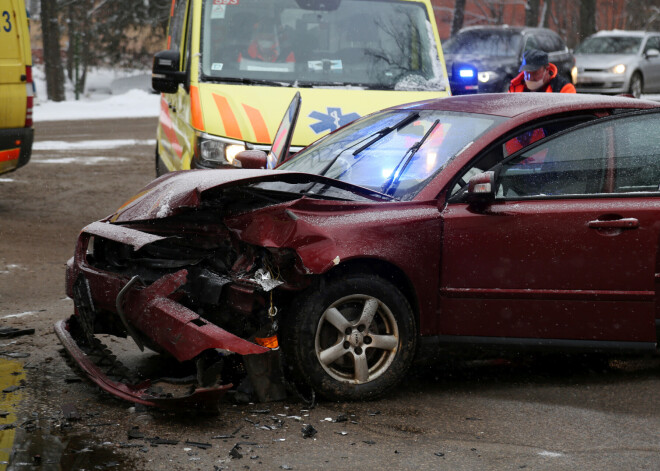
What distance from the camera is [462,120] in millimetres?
5602

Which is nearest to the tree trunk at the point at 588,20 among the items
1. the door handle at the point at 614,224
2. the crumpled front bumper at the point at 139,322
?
the door handle at the point at 614,224

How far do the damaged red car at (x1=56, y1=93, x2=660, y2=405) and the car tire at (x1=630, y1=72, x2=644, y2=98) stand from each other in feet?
75.1

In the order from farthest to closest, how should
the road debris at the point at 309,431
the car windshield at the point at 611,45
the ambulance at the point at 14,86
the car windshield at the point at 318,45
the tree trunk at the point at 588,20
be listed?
1. the tree trunk at the point at 588,20
2. the car windshield at the point at 611,45
3. the ambulance at the point at 14,86
4. the car windshield at the point at 318,45
5. the road debris at the point at 309,431

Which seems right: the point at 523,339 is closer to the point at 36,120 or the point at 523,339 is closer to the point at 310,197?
the point at 310,197

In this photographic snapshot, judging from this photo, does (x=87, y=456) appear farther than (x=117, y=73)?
No

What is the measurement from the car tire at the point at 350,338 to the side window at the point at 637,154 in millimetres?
1358

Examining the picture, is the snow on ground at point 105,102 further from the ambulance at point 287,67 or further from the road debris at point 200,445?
the road debris at point 200,445

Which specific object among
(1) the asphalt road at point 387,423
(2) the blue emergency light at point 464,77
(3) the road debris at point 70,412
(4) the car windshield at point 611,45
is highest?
(2) the blue emergency light at point 464,77

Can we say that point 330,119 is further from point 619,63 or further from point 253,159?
point 619,63

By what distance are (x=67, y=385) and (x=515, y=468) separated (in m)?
2.27

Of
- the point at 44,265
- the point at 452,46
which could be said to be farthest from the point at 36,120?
the point at 44,265

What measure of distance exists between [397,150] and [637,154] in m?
1.25

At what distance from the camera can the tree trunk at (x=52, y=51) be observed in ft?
106

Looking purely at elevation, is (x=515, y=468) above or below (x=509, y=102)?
below
